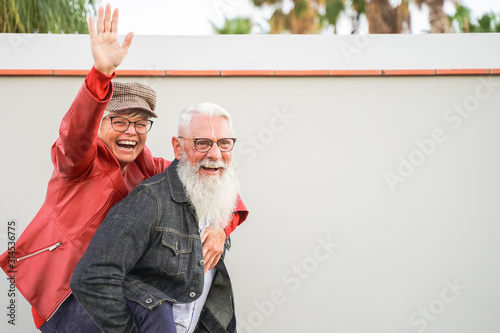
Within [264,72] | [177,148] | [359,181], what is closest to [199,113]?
[177,148]

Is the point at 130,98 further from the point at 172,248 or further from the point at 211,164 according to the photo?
the point at 172,248

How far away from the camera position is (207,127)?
8.73 ft

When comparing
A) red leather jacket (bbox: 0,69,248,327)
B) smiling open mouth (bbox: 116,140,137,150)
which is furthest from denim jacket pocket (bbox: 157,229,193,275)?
smiling open mouth (bbox: 116,140,137,150)

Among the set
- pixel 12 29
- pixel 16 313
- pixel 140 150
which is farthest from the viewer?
pixel 12 29

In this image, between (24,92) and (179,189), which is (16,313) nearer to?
(24,92)

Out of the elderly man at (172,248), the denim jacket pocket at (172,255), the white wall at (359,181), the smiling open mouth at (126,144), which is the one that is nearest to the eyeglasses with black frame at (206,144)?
the elderly man at (172,248)

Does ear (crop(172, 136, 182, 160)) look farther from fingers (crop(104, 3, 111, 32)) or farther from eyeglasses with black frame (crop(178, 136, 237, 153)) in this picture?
fingers (crop(104, 3, 111, 32))

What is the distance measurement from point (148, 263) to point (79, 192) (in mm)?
487

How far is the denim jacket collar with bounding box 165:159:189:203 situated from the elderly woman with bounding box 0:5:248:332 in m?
0.24

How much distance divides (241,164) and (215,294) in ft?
5.56

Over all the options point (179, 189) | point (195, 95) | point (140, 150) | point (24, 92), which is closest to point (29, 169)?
point (24, 92)

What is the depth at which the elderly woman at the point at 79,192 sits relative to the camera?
221cm

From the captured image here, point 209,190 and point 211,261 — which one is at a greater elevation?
point 209,190

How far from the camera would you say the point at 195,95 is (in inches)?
168
